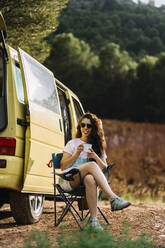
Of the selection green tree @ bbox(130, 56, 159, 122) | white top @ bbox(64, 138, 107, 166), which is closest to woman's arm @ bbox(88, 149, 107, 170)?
white top @ bbox(64, 138, 107, 166)

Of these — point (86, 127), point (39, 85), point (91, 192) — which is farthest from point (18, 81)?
point (91, 192)

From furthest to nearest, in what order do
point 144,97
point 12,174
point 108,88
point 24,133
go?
1. point 108,88
2. point 144,97
3. point 24,133
4. point 12,174

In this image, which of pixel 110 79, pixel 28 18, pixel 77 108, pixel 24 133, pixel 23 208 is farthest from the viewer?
pixel 110 79

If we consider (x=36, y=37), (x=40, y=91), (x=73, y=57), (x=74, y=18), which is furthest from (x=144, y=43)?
(x=40, y=91)

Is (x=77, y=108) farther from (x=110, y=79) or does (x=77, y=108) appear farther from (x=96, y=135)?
(x=110, y=79)

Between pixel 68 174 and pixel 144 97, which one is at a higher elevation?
pixel 144 97

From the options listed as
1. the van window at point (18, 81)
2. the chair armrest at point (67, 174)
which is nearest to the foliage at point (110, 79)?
the van window at point (18, 81)

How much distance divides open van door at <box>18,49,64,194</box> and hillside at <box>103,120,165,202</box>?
1698 cm

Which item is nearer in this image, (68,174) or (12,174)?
(12,174)

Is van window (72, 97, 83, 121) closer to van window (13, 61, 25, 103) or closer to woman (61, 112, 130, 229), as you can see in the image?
woman (61, 112, 130, 229)

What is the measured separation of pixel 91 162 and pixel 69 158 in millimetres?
263

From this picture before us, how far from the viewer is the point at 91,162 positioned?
471 centimetres

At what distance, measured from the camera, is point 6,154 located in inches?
177

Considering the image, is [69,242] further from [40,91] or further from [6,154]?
[40,91]
